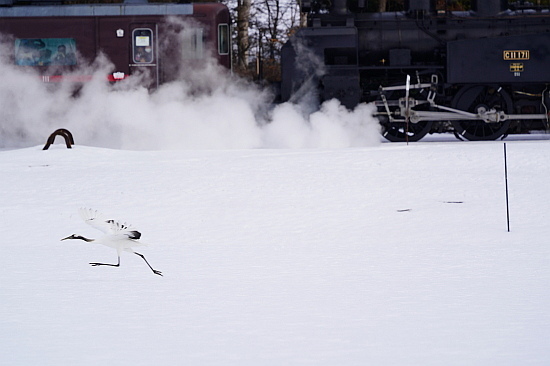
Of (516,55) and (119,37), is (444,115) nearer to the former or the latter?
(516,55)

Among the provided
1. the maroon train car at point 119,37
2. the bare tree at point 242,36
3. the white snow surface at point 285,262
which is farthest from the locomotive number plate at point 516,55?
the bare tree at point 242,36

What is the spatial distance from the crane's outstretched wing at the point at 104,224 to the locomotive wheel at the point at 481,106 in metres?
11.4

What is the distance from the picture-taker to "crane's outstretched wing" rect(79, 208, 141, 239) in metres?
5.52

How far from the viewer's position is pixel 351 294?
17.8ft

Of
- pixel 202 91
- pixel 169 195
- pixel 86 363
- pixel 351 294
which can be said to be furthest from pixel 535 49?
pixel 86 363

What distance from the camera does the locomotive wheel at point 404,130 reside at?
53.5ft

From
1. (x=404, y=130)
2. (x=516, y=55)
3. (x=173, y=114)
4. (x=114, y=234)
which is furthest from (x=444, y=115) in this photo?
(x=114, y=234)

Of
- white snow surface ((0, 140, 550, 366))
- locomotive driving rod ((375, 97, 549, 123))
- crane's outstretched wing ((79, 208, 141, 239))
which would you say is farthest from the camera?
locomotive driving rod ((375, 97, 549, 123))

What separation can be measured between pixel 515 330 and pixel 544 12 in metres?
13.2

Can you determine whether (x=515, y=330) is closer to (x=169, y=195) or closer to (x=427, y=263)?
(x=427, y=263)

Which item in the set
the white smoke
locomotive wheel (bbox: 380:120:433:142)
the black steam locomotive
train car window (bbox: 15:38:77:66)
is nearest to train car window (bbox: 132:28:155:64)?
the white smoke

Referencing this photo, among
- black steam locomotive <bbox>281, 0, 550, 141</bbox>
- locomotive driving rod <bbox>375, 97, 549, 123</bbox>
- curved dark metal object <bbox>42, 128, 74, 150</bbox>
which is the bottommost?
curved dark metal object <bbox>42, 128, 74, 150</bbox>

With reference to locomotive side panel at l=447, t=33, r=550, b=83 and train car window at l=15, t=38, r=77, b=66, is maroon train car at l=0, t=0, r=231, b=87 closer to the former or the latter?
train car window at l=15, t=38, r=77, b=66

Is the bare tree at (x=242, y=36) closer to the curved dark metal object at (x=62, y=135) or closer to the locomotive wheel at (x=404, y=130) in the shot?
the locomotive wheel at (x=404, y=130)
